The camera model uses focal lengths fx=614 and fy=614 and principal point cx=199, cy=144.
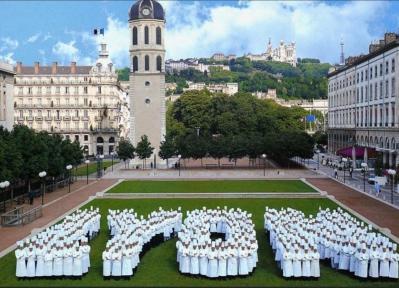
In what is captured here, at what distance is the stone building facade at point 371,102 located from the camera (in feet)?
230

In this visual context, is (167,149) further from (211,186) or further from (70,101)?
(70,101)

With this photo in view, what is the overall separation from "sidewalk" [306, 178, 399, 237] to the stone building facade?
46.5ft

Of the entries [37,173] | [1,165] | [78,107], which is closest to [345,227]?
[1,165]

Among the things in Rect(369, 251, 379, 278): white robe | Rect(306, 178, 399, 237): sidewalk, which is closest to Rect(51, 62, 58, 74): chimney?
Rect(306, 178, 399, 237): sidewalk

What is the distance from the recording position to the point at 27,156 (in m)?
50.5

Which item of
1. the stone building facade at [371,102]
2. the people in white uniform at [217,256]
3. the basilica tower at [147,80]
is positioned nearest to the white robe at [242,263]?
the people in white uniform at [217,256]

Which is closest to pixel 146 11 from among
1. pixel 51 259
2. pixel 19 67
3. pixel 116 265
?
pixel 19 67

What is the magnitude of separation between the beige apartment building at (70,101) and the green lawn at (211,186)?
170ft

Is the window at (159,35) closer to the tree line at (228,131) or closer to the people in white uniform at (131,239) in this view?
the tree line at (228,131)

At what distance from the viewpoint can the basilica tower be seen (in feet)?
280

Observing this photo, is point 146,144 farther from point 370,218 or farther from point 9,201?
point 370,218

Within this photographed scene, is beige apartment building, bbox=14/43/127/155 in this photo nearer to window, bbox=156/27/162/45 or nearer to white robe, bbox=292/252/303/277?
window, bbox=156/27/162/45

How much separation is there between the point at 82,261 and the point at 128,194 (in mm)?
27206

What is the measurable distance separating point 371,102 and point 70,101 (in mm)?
57025
